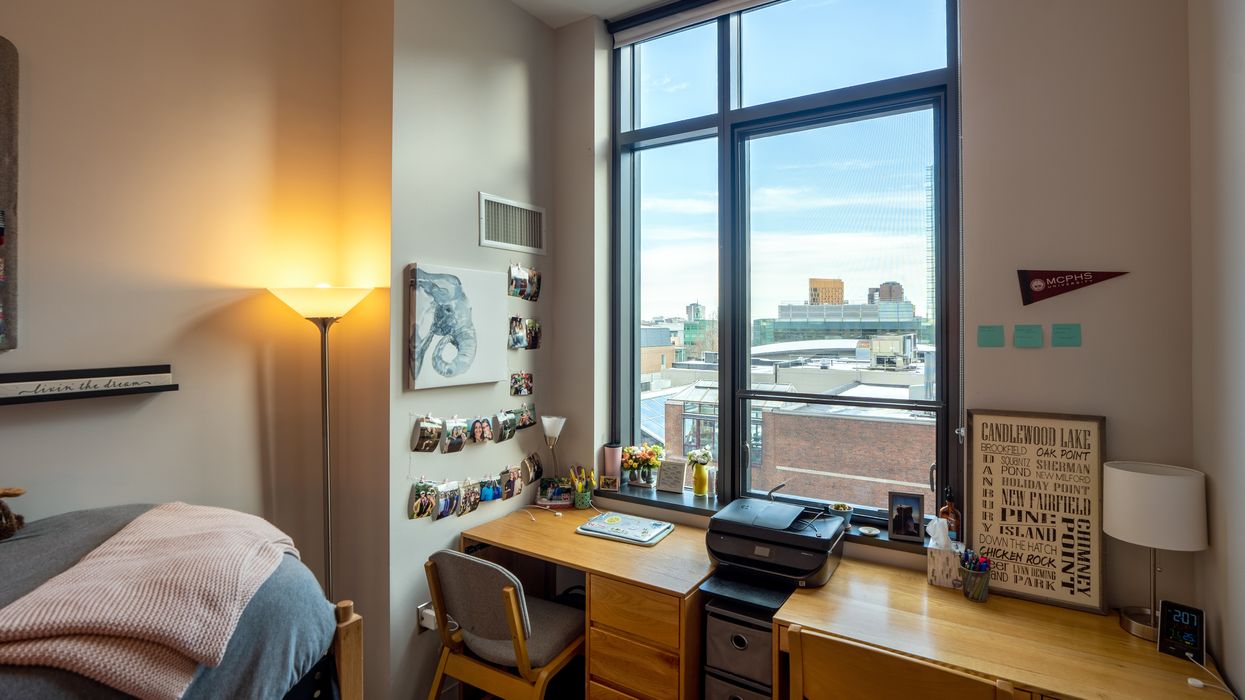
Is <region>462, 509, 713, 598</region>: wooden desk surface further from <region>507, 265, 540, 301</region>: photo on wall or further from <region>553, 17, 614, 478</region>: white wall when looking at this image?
<region>507, 265, 540, 301</region>: photo on wall

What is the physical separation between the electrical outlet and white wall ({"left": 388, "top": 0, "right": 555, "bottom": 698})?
0.04 metres

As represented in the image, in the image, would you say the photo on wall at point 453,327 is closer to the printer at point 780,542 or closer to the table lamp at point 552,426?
the table lamp at point 552,426

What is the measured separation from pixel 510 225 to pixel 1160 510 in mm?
2524

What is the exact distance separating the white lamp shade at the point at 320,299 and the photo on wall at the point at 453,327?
230mm

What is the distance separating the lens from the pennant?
184 cm

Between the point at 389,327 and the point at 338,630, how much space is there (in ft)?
3.74

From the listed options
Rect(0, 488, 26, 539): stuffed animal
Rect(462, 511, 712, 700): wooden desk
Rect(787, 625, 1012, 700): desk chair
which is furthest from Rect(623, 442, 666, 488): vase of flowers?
Rect(0, 488, 26, 539): stuffed animal

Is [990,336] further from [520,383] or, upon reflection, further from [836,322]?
[520,383]

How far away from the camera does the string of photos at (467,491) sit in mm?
2307

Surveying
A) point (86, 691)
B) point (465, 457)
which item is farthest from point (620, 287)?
point (86, 691)

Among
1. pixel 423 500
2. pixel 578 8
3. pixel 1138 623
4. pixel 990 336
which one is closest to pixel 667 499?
pixel 423 500

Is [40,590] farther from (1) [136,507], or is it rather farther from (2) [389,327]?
(2) [389,327]

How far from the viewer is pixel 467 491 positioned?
8.20 ft

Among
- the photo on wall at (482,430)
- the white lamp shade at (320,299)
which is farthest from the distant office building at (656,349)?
the white lamp shade at (320,299)
